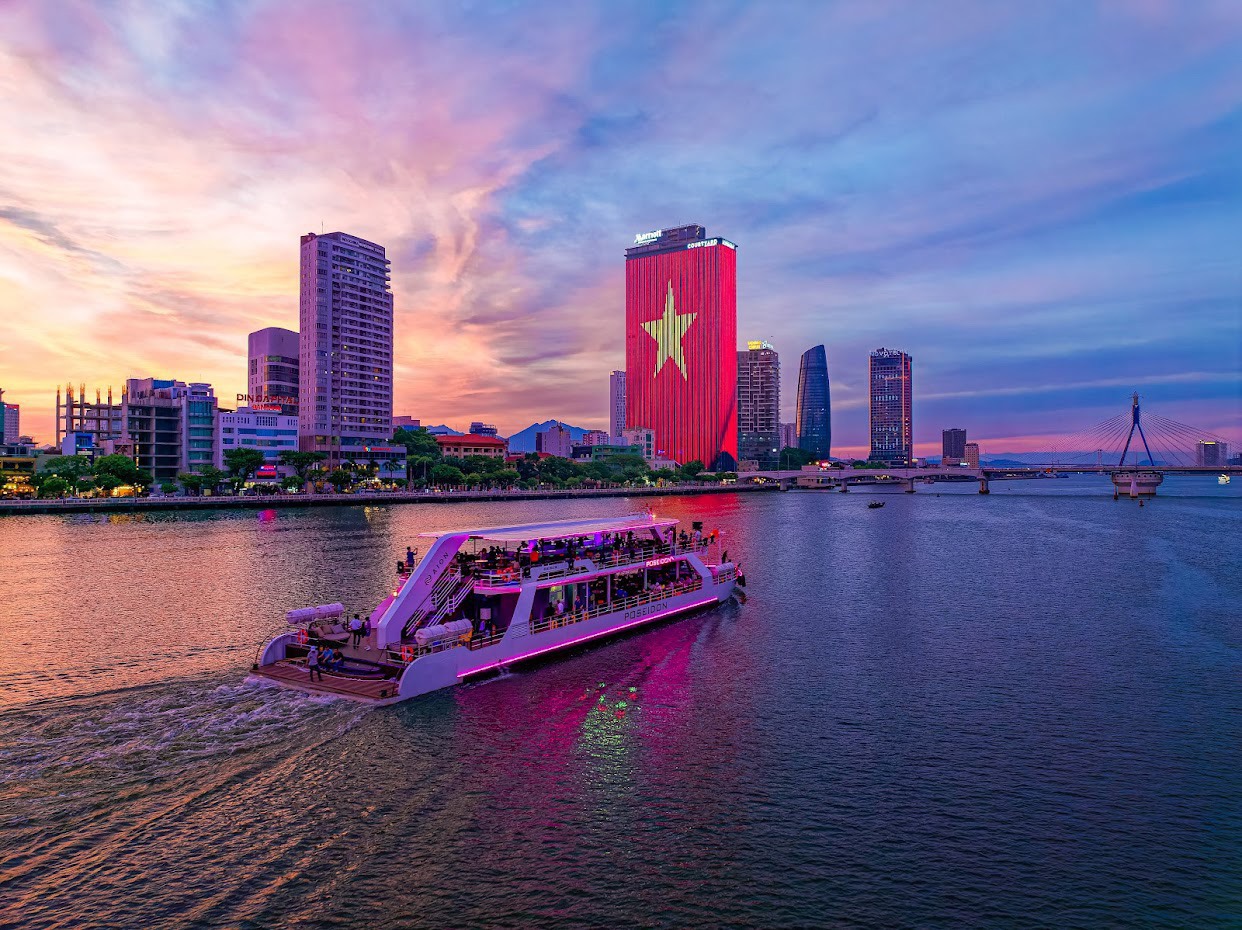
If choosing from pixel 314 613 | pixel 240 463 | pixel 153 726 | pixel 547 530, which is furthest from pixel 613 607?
pixel 240 463

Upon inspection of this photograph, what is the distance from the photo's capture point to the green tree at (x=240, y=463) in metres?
154

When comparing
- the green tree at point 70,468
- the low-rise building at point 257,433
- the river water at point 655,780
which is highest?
the low-rise building at point 257,433

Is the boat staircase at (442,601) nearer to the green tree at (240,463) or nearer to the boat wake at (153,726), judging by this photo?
the boat wake at (153,726)

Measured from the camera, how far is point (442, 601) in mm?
32906

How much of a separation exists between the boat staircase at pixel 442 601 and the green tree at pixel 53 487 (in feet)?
452

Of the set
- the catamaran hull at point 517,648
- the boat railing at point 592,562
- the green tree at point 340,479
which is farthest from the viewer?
the green tree at point 340,479

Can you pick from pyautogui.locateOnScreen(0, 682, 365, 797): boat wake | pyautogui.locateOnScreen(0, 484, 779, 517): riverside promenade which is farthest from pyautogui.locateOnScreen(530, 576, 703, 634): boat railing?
pyautogui.locateOnScreen(0, 484, 779, 517): riverside promenade

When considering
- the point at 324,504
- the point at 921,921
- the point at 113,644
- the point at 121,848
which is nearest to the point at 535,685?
the point at 121,848

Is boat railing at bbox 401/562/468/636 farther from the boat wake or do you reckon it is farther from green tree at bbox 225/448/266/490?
green tree at bbox 225/448/266/490

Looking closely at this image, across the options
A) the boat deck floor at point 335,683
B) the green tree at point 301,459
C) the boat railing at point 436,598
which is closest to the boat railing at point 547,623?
the boat railing at point 436,598

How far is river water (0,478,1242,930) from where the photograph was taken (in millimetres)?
16375

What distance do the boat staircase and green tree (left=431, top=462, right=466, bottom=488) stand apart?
157 m

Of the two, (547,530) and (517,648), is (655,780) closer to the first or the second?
(517,648)

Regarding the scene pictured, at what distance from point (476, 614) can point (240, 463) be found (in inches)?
5536
